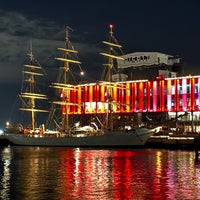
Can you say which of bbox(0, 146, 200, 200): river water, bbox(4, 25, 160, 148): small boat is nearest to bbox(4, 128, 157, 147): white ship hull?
bbox(4, 25, 160, 148): small boat

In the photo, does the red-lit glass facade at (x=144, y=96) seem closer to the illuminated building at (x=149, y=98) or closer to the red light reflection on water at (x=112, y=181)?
the illuminated building at (x=149, y=98)

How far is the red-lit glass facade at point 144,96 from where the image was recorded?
425ft

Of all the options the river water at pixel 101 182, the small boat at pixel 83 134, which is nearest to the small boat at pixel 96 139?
the small boat at pixel 83 134

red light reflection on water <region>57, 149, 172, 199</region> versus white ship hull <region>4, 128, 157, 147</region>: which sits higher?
white ship hull <region>4, 128, 157, 147</region>

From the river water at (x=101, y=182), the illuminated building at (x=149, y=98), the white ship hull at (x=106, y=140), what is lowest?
the river water at (x=101, y=182)

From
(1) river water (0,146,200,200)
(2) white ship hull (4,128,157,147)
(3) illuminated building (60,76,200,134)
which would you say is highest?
(3) illuminated building (60,76,200,134)

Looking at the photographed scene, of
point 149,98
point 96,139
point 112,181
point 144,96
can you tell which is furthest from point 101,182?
point 144,96

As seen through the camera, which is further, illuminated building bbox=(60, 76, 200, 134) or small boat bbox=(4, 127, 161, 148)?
illuminated building bbox=(60, 76, 200, 134)

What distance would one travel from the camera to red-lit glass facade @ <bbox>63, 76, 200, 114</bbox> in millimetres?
129500

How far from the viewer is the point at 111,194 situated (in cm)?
3291

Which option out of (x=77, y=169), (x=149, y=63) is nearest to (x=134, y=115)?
(x=149, y=63)

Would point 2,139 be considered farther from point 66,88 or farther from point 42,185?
point 42,185

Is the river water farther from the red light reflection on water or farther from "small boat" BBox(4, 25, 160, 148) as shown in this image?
"small boat" BBox(4, 25, 160, 148)

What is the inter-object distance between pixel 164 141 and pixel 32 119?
4513cm
